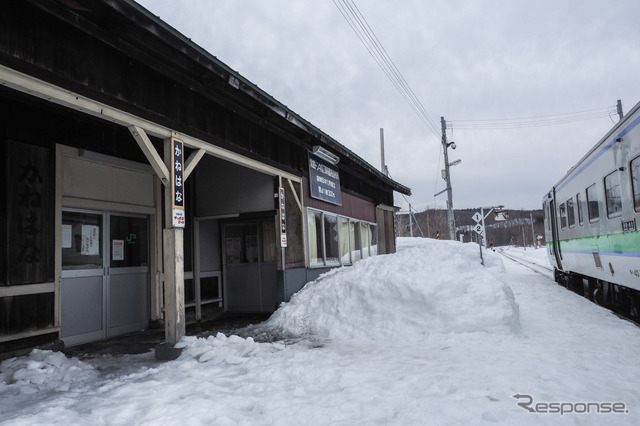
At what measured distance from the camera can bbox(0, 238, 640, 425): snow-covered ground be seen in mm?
3613

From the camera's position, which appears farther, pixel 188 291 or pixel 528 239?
pixel 528 239

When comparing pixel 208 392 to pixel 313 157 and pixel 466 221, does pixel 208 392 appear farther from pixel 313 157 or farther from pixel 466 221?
pixel 466 221

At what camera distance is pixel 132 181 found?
7.93m

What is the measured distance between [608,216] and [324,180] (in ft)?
21.1

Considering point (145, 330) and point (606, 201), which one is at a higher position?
point (606, 201)

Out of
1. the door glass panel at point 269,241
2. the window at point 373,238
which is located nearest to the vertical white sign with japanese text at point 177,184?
the door glass panel at point 269,241

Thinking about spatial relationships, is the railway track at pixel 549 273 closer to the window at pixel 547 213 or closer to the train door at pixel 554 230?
the window at pixel 547 213

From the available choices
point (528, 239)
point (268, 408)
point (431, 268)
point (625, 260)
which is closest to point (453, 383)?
point (268, 408)

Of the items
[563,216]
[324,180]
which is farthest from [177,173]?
[563,216]

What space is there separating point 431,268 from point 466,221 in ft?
363

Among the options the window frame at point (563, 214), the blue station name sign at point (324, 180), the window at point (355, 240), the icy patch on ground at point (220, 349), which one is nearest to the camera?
the icy patch on ground at point (220, 349)

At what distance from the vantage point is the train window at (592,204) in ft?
28.7

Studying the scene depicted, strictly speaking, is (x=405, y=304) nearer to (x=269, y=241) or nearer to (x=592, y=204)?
(x=269, y=241)

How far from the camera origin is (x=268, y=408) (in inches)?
148
